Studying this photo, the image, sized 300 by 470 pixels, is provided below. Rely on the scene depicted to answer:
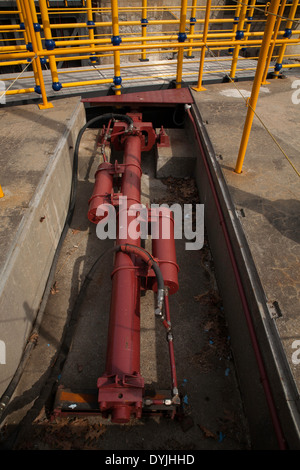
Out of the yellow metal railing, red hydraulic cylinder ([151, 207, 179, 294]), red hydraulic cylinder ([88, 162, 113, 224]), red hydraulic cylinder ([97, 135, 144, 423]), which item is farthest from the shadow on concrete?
red hydraulic cylinder ([88, 162, 113, 224])

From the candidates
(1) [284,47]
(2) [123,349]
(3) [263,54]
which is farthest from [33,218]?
(1) [284,47]

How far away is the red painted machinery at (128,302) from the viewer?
8.62 ft

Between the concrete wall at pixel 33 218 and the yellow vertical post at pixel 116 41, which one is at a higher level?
the yellow vertical post at pixel 116 41

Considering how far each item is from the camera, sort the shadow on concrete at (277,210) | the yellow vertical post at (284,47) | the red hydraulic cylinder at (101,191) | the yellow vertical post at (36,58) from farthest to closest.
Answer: the yellow vertical post at (284,47)
the yellow vertical post at (36,58)
the red hydraulic cylinder at (101,191)
the shadow on concrete at (277,210)

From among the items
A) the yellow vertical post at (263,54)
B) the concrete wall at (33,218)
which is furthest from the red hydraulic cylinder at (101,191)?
the yellow vertical post at (263,54)

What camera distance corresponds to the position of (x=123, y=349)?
111 inches

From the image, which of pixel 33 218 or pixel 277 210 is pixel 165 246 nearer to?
pixel 277 210

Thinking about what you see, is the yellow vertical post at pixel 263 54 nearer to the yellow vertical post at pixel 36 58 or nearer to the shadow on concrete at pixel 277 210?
the shadow on concrete at pixel 277 210

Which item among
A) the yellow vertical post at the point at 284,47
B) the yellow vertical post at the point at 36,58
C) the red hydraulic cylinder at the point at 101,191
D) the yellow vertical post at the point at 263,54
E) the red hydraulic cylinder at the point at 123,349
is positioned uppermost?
the yellow vertical post at the point at 284,47

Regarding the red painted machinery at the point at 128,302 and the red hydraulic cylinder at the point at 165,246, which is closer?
the red painted machinery at the point at 128,302

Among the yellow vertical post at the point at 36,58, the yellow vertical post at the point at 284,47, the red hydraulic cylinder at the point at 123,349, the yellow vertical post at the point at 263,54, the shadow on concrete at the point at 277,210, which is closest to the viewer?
the red hydraulic cylinder at the point at 123,349

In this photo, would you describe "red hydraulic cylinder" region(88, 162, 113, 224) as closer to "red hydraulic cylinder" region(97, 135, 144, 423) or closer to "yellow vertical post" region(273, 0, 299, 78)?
"red hydraulic cylinder" region(97, 135, 144, 423)

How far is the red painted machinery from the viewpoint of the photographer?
2.63 meters

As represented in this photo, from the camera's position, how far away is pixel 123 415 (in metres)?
2.60
